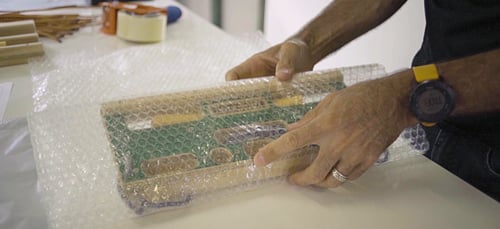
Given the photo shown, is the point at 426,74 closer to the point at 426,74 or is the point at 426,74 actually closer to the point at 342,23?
the point at 426,74

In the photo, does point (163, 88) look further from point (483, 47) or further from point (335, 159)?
point (483, 47)

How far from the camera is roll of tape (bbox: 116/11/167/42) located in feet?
3.56

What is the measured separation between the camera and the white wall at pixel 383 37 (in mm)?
1386

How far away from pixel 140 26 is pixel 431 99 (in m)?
0.78

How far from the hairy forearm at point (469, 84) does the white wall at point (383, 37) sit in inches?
17.9

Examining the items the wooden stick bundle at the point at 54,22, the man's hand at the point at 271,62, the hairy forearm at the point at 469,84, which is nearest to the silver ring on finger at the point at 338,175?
the hairy forearm at the point at 469,84

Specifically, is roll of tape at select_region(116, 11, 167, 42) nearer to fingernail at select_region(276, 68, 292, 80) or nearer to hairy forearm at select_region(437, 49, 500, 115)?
fingernail at select_region(276, 68, 292, 80)

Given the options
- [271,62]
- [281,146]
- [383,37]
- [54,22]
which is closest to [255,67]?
[271,62]

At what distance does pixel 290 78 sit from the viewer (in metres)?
0.72

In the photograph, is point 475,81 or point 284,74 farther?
point 284,74

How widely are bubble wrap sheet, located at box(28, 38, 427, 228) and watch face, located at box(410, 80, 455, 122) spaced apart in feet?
0.34

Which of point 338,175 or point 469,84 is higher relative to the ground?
point 469,84

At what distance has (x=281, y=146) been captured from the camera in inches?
21.2

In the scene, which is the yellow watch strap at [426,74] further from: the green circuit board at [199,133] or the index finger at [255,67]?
the index finger at [255,67]
